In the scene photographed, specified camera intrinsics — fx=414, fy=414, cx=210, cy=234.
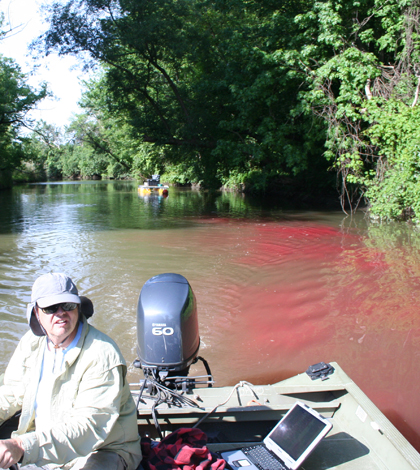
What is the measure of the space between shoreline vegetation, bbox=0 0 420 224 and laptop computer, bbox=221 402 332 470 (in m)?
11.1

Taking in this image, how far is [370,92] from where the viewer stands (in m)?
14.1

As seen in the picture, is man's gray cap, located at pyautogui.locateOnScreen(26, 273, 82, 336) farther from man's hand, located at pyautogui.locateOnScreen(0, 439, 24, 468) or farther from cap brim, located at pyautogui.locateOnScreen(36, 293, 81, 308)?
man's hand, located at pyautogui.locateOnScreen(0, 439, 24, 468)

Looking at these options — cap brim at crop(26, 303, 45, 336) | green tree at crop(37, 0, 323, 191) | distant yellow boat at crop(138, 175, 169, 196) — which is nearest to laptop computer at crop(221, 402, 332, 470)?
cap brim at crop(26, 303, 45, 336)

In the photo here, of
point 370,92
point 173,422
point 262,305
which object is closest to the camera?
point 173,422

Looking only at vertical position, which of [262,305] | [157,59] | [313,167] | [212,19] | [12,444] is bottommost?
[262,305]

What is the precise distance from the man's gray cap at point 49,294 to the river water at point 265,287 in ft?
9.34

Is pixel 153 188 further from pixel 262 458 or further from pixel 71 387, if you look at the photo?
pixel 71 387

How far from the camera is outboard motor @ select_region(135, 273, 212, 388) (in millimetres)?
3420

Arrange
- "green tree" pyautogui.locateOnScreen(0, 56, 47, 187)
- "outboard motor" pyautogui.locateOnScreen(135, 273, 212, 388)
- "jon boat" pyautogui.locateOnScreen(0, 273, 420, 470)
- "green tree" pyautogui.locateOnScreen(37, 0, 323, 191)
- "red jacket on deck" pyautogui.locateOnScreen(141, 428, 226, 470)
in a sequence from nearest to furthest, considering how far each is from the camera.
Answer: "red jacket on deck" pyautogui.locateOnScreen(141, 428, 226, 470), "jon boat" pyautogui.locateOnScreen(0, 273, 420, 470), "outboard motor" pyautogui.locateOnScreen(135, 273, 212, 388), "green tree" pyautogui.locateOnScreen(37, 0, 323, 191), "green tree" pyautogui.locateOnScreen(0, 56, 47, 187)

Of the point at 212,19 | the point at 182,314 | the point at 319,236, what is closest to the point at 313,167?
the point at 212,19

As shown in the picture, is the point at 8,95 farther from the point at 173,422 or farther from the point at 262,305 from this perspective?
the point at 173,422

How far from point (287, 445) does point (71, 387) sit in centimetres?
146

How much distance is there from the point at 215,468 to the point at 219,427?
78 centimetres

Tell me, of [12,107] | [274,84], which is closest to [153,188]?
[12,107]
